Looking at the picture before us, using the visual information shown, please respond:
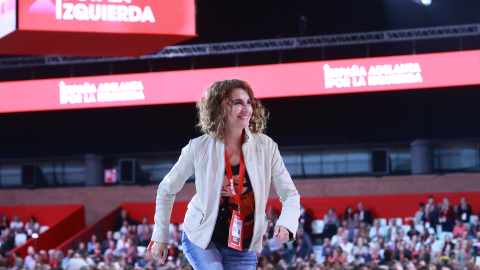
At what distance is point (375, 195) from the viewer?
18.5m

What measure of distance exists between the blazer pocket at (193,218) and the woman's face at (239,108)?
497 mm

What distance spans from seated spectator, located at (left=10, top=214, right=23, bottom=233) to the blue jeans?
15.6 m

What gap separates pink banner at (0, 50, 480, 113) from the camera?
51.9 ft

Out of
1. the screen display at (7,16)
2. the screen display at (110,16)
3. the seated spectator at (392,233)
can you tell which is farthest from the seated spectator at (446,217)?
the screen display at (7,16)

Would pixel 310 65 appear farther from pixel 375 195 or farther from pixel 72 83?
pixel 72 83

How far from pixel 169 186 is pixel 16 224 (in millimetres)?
16176

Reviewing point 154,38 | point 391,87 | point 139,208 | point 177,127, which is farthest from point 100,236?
point 154,38

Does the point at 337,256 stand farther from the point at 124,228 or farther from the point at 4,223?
the point at 4,223

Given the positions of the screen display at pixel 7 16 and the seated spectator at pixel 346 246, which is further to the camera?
the seated spectator at pixel 346 246

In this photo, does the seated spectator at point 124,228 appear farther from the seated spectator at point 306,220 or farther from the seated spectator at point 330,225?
the seated spectator at point 330,225

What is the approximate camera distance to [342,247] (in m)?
14.6

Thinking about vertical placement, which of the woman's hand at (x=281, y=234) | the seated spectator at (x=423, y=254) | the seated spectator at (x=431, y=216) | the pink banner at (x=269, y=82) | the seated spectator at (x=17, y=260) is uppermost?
the pink banner at (x=269, y=82)

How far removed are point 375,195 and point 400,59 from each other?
13.4 feet

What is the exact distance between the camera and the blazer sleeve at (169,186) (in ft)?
12.7
